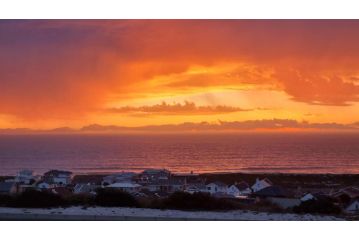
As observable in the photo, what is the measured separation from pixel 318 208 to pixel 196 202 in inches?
51.5

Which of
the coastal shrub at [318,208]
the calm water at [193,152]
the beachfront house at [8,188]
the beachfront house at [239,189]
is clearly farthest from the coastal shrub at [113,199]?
the coastal shrub at [318,208]

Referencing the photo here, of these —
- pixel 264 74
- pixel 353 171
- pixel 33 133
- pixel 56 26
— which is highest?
pixel 56 26

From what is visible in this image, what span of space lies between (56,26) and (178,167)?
2.05m

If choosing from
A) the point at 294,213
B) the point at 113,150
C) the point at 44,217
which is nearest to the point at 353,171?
the point at 294,213

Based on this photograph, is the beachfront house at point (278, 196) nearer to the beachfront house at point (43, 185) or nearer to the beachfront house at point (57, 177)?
the beachfront house at point (57, 177)

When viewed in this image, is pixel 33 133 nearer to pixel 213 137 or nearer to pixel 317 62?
pixel 213 137

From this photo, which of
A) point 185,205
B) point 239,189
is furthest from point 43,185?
point 239,189

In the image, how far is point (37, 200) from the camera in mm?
7375

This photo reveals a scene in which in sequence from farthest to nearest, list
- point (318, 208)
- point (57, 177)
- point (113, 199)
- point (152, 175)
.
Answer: point (57, 177) → point (152, 175) → point (113, 199) → point (318, 208)

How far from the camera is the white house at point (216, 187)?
7.35 metres

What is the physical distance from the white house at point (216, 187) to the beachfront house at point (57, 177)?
1.59 m

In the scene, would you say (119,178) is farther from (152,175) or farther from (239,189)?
(239,189)

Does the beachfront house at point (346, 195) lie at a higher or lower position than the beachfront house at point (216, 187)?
lower

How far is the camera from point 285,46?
731 cm
